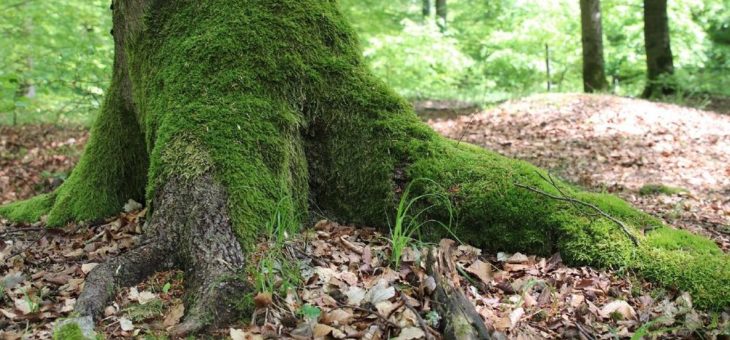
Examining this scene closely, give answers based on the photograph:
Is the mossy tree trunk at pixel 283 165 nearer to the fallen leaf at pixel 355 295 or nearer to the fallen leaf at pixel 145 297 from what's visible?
the fallen leaf at pixel 145 297

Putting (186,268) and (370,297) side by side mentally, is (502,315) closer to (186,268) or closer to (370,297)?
(370,297)

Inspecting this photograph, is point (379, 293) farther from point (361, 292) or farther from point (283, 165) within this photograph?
point (283, 165)

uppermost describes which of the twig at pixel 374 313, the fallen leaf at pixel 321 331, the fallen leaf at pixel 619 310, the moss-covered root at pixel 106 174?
the moss-covered root at pixel 106 174

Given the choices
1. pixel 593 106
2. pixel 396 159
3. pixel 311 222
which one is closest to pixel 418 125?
pixel 396 159

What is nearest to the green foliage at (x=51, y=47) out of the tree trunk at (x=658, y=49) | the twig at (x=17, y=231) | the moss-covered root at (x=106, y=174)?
the moss-covered root at (x=106, y=174)

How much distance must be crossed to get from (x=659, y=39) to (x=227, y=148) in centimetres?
1086

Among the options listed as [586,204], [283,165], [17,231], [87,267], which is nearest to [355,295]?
[283,165]

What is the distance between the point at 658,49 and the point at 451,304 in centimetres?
1083

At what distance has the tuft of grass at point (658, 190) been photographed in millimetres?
5453

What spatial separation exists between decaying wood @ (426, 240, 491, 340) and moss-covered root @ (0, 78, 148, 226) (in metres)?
2.67

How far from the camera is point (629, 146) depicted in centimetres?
707

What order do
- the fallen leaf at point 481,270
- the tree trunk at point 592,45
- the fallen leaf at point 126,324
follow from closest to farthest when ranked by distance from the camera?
the fallen leaf at point 126,324
the fallen leaf at point 481,270
the tree trunk at point 592,45

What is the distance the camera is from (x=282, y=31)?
3629 mm

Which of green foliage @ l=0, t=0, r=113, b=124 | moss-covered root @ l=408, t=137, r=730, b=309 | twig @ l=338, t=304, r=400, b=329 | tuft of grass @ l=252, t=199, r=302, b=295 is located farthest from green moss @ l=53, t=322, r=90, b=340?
green foliage @ l=0, t=0, r=113, b=124
